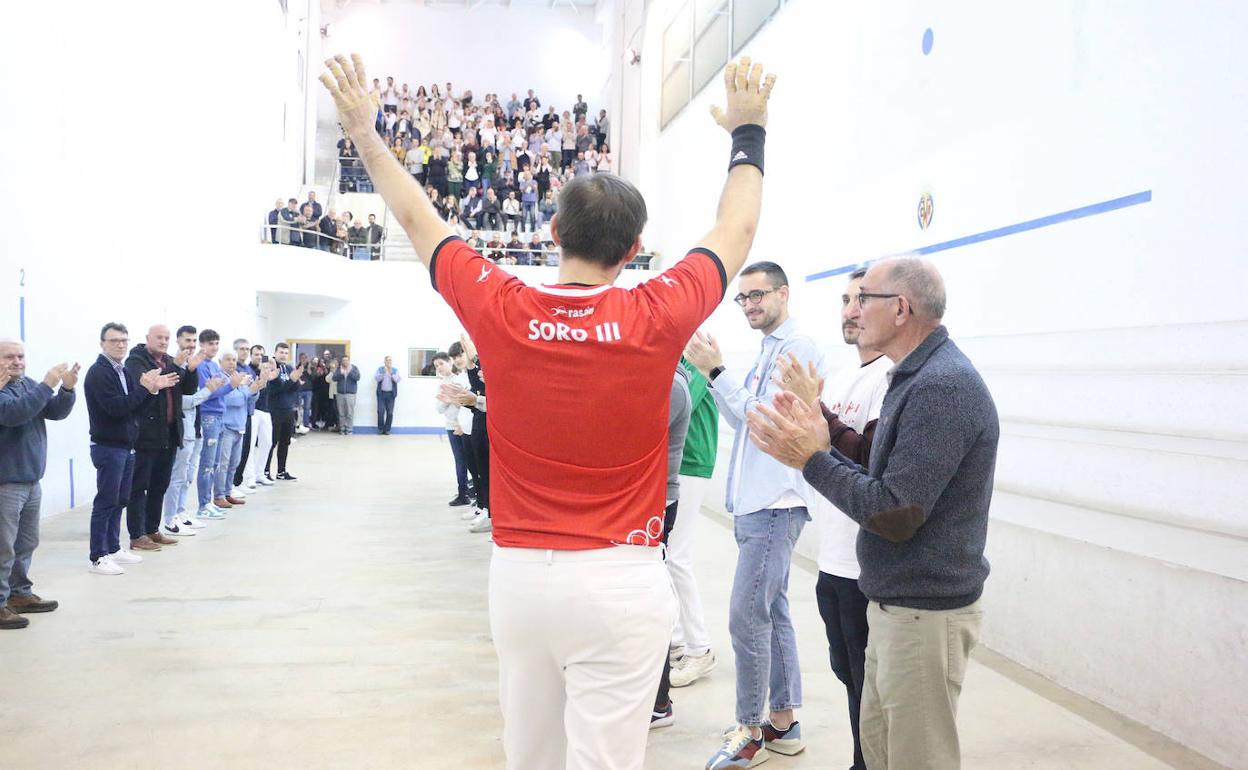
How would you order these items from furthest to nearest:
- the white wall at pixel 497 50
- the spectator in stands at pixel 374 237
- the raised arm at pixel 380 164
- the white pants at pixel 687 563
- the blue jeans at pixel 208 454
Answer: the white wall at pixel 497 50 < the spectator in stands at pixel 374 237 < the blue jeans at pixel 208 454 < the white pants at pixel 687 563 < the raised arm at pixel 380 164

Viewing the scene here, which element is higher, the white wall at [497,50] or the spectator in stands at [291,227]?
A: the white wall at [497,50]

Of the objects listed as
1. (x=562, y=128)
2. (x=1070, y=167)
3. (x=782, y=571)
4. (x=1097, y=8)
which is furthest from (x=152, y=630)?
(x=562, y=128)

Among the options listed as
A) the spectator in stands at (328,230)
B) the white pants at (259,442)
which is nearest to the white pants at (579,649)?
the white pants at (259,442)

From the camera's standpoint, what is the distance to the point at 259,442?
11.8m

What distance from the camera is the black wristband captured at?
179cm

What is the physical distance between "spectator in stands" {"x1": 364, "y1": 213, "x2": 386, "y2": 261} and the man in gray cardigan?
65.9 ft

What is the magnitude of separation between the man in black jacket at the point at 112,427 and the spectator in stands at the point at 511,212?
15756 mm

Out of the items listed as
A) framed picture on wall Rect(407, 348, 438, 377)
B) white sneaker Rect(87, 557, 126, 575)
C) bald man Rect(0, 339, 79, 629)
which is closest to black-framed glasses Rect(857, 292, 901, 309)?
bald man Rect(0, 339, 79, 629)

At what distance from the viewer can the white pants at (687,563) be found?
4.46 meters

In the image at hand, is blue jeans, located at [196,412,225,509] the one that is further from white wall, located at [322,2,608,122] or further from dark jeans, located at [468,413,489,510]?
white wall, located at [322,2,608,122]

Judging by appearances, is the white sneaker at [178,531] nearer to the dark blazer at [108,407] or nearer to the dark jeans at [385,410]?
the dark blazer at [108,407]

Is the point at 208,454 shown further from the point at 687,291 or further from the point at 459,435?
the point at 687,291

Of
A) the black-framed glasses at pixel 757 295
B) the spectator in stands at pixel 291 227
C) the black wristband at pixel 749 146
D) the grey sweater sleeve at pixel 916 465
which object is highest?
the spectator in stands at pixel 291 227

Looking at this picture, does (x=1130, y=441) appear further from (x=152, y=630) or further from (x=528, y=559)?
(x=152, y=630)
